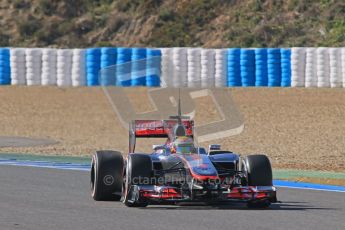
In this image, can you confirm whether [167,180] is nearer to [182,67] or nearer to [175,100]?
[175,100]

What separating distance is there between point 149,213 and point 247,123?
52.2 ft

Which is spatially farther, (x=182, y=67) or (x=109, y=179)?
(x=182, y=67)

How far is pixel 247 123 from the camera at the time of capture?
1102 inches

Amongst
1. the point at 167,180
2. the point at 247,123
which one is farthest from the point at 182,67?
the point at 167,180

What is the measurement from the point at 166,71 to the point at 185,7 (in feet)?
38.0

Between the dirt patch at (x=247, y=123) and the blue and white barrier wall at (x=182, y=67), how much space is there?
0.41 m

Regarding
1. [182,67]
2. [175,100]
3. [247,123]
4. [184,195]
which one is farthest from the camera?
[182,67]

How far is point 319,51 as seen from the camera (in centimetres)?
3269

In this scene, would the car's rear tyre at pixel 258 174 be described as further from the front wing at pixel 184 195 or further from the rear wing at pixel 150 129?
the rear wing at pixel 150 129

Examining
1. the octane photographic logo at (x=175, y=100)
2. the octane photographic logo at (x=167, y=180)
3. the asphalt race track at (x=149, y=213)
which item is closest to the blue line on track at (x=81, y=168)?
the asphalt race track at (x=149, y=213)

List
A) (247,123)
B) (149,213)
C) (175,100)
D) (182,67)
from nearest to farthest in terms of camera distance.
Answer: (149,213) < (247,123) < (175,100) < (182,67)

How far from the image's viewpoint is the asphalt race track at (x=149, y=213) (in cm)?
1109

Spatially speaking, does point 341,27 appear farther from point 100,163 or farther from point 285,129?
point 100,163

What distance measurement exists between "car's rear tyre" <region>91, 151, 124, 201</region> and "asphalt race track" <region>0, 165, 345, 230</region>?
197mm
